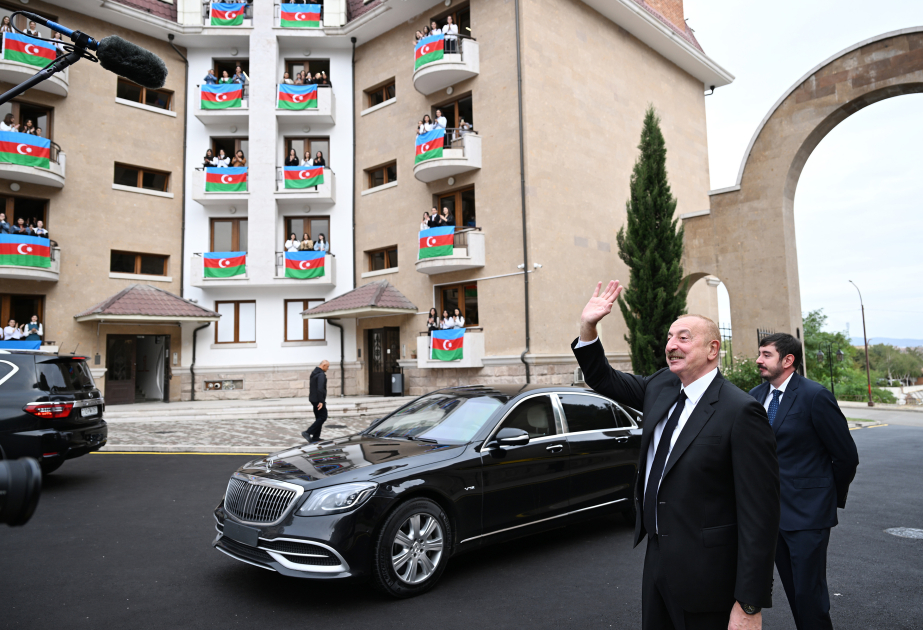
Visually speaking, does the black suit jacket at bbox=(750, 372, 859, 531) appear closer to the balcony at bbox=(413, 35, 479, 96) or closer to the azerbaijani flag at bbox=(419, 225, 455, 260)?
the azerbaijani flag at bbox=(419, 225, 455, 260)

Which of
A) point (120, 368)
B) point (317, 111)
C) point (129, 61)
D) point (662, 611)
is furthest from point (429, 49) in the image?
point (662, 611)

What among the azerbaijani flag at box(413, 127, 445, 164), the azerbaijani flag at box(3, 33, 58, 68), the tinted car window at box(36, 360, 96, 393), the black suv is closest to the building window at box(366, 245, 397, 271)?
the azerbaijani flag at box(413, 127, 445, 164)

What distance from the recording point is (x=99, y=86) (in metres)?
23.8

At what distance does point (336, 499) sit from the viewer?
4848 millimetres

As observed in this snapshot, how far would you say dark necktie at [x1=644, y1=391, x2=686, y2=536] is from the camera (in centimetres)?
277

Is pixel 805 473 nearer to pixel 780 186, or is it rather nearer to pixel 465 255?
pixel 465 255

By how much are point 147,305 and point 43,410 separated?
15.7m

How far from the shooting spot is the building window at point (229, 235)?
1019 inches

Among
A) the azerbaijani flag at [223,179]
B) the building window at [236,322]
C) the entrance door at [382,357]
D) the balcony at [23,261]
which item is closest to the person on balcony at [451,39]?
the azerbaijani flag at [223,179]

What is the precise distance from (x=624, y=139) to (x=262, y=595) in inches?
928

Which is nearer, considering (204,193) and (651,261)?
(651,261)

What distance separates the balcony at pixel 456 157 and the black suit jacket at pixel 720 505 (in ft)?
65.2

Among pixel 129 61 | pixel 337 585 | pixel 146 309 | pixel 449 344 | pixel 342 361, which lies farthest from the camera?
pixel 342 361

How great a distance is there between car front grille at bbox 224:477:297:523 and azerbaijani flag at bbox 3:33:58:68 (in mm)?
22854
